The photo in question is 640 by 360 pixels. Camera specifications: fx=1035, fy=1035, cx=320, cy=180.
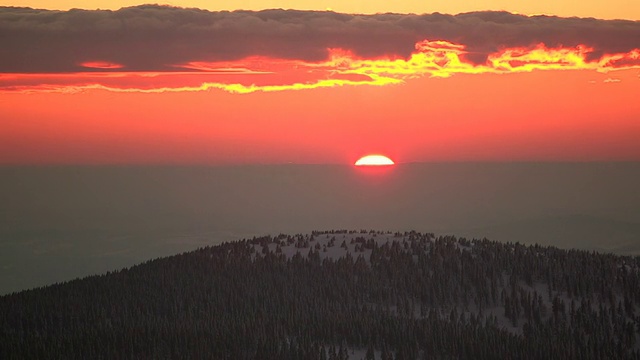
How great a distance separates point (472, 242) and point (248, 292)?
4119 cm

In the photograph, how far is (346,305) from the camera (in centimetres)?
16638

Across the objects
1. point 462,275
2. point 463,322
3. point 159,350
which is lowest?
point 159,350

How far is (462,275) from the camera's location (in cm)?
16750

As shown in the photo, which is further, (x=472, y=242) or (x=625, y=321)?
(x=472, y=242)

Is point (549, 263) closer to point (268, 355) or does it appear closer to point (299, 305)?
point (299, 305)

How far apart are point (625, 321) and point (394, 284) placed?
3637 cm

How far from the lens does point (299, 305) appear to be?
16612 centimetres

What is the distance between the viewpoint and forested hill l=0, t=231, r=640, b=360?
150 m

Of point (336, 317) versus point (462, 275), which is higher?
point (462, 275)

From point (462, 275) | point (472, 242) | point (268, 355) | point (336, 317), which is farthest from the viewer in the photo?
point (472, 242)

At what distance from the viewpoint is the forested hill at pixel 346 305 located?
14950 centimetres

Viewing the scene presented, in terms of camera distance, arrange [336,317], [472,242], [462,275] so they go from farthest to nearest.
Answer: [472,242] → [462,275] → [336,317]

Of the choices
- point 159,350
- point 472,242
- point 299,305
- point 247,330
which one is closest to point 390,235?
point 472,242

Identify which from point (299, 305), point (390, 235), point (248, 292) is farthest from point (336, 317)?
point (390, 235)
